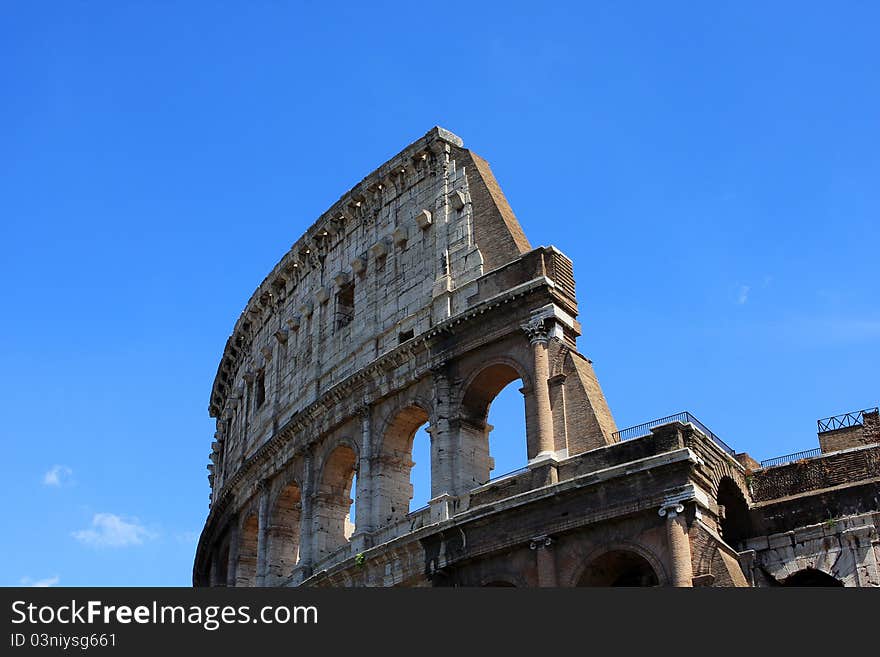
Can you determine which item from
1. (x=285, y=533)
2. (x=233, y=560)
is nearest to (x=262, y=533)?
(x=285, y=533)

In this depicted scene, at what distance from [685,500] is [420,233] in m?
10.5

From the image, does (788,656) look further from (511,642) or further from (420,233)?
(420,233)

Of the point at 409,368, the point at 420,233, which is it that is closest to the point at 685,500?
the point at 409,368

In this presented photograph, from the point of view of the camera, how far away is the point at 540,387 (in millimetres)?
25062

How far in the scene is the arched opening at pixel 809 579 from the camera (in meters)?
23.4

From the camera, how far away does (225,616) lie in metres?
16.3

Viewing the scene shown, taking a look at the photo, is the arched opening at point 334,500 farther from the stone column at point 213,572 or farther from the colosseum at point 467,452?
the stone column at point 213,572

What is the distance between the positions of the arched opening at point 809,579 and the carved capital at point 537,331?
649 centimetres

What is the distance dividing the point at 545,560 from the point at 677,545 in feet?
8.47

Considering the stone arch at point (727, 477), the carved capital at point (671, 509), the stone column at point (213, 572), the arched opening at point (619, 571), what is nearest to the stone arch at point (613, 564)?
the arched opening at point (619, 571)

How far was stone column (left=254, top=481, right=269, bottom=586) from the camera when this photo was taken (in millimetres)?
30672

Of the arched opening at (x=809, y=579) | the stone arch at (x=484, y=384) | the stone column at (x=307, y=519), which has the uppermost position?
the stone arch at (x=484, y=384)

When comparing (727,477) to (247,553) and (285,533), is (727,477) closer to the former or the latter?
(285,533)

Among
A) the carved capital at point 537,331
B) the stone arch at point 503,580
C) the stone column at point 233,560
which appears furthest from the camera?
the stone column at point 233,560
